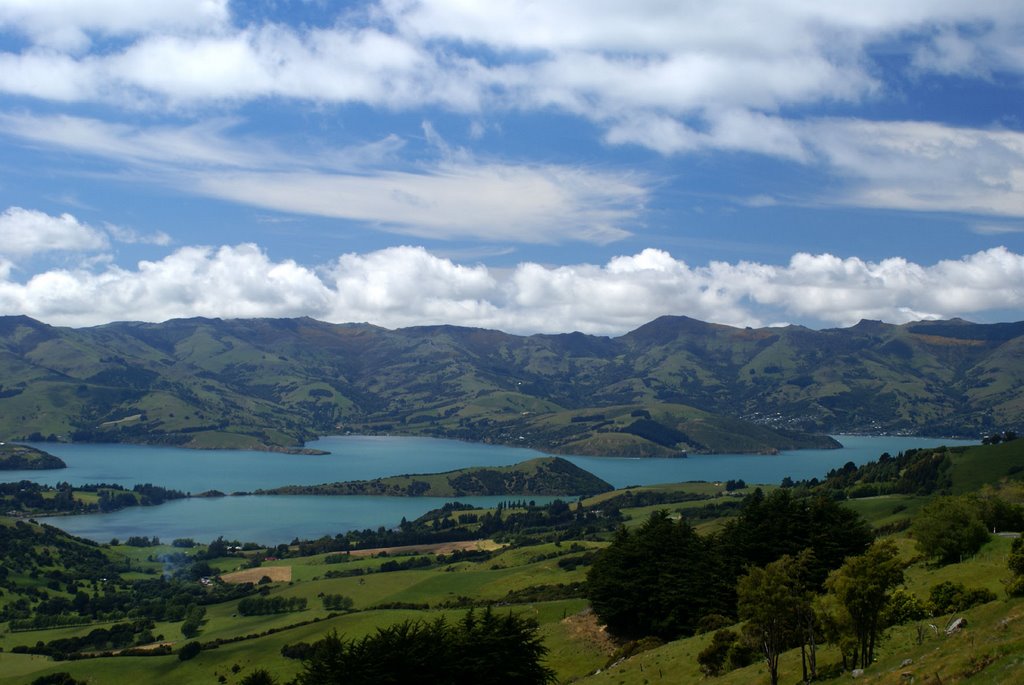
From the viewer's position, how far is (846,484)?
174375 mm

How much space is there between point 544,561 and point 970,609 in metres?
112

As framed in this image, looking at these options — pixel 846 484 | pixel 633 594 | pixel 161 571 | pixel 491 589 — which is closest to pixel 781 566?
pixel 633 594

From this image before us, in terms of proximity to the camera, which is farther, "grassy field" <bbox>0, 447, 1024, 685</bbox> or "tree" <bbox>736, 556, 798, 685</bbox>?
"tree" <bbox>736, 556, 798, 685</bbox>

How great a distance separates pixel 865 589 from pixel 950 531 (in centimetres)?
2132

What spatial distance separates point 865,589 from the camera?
30.7 metres

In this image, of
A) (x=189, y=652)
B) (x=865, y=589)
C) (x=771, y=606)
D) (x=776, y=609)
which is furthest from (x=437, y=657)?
(x=189, y=652)

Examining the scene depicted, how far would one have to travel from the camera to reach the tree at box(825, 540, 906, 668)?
3084 cm

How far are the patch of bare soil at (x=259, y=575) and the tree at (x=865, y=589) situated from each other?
133m

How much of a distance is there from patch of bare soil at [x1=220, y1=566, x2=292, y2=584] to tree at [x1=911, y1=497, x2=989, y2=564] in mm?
123303

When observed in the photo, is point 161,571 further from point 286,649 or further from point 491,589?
point 286,649

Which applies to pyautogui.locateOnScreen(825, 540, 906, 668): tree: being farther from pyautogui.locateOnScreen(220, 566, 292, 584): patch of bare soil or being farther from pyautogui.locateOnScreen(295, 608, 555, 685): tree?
pyautogui.locateOnScreen(220, 566, 292, 584): patch of bare soil

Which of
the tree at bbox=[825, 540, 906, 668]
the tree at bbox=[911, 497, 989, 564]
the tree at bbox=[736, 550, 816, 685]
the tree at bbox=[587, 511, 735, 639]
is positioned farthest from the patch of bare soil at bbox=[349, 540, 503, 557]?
the tree at bbox=[825, 540, 906, 668]

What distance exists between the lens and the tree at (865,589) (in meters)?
30.8

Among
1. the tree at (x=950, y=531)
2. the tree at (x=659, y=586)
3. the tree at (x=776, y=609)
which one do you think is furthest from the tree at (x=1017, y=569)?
the tree at (x=659, y=586)
